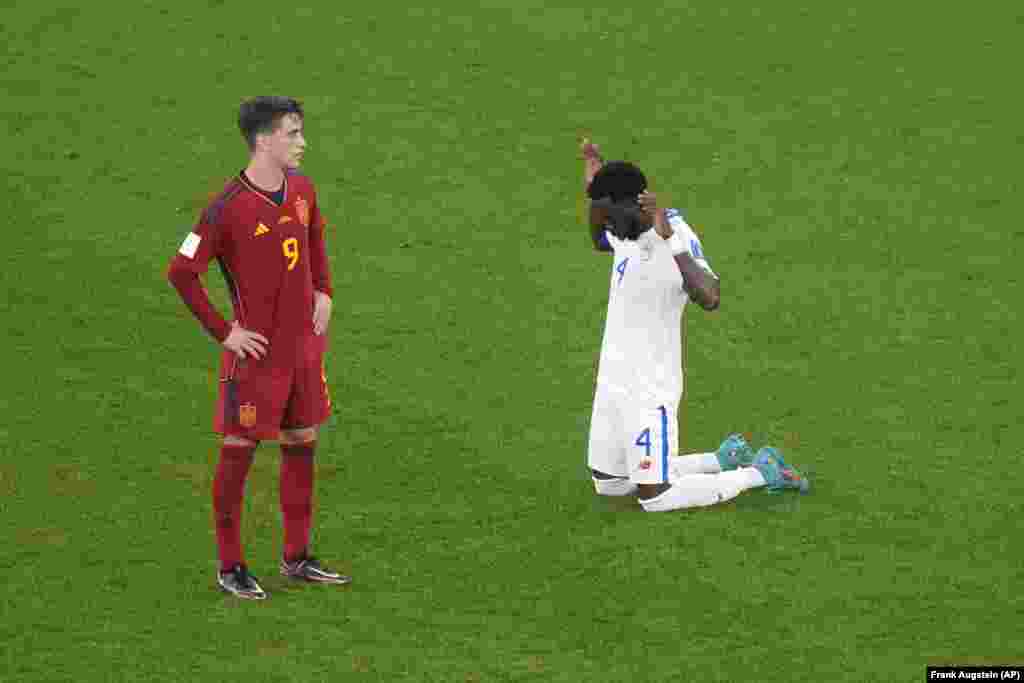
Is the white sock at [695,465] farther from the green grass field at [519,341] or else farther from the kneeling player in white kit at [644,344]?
the green grass field at [519,341]

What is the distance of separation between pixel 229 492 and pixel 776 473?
10.5ft

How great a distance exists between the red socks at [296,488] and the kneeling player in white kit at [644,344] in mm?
1830

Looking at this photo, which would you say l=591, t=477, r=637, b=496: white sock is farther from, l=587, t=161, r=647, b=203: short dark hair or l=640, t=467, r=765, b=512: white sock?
l=587, t=161, r=647, b=203: short dark hair

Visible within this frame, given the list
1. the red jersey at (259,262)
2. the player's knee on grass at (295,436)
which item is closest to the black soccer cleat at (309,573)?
the player's knee on grass at (295,436)

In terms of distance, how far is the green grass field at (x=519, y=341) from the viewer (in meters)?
9.39

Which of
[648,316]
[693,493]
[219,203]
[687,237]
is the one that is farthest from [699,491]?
[219,203]

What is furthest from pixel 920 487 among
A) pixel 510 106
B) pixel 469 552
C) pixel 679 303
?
pixel 510 106

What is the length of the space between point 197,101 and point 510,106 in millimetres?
2802

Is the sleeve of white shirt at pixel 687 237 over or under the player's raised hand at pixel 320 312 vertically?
over

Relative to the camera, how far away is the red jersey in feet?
30.1

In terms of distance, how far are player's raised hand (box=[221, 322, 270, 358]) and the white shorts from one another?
2229 millimetres

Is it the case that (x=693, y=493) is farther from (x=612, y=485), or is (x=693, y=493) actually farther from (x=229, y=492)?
(x=229, y=492)

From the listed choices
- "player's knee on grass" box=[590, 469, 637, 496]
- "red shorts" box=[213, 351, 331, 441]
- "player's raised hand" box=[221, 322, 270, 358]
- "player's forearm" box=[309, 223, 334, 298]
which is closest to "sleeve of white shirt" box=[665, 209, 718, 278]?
"player's knee on grass" box=[590, 469, 637, 496]

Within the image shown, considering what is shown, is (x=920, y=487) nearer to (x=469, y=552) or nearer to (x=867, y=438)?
(x=867, y=438)
